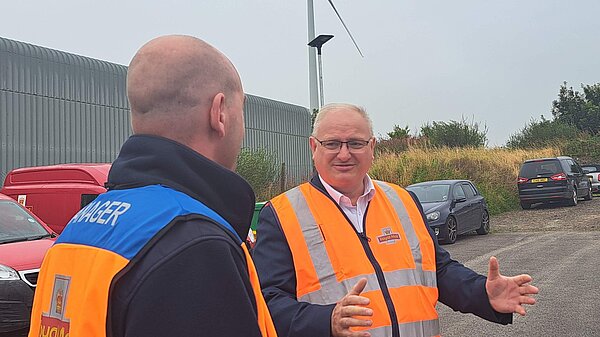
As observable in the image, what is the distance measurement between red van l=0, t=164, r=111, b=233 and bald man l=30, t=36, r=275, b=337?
27.2ft

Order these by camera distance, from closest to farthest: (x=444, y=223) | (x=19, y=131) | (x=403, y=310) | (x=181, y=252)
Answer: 1. (x=181, y=252)
2. (x=403, y=310)
3. (x=444, y=223)
4. (x=19, y=131)

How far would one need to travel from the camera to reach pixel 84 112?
22766 millimetres

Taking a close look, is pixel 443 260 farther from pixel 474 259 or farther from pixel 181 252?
pixel 474 259

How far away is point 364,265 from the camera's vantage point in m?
3.06

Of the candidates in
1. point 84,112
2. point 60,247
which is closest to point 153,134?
point 60,247

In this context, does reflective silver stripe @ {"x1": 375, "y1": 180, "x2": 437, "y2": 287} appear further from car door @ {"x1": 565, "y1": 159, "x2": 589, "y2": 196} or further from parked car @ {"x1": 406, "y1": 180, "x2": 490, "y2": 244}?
car door @ {"x1": 565, "y1": 159, "x2": 589, "y2": 196}

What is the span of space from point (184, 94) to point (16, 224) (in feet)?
25.9

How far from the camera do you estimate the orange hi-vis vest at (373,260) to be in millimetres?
3004

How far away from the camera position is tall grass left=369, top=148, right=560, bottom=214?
27.7 metres

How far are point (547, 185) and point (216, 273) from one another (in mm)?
25411

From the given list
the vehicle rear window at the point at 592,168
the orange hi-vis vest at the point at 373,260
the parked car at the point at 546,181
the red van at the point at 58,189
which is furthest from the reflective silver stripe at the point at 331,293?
the vehicle rear window at the point at 592,168

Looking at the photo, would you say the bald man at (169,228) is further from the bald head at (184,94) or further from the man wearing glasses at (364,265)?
the man wearing glasses at (364,265)

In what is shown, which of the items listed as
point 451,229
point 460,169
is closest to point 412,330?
point 451,229

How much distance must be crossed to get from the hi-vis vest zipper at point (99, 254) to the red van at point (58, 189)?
8.28 metres
